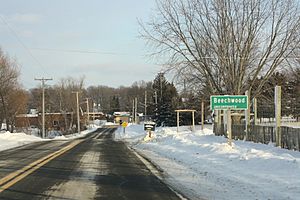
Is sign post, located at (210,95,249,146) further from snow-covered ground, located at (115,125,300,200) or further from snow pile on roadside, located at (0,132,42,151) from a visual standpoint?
snow pile on roadside, located at (0,132,42,151)

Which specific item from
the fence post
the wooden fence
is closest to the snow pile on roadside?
the wooden fence

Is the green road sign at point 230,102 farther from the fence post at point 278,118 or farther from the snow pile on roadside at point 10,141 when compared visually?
the snow pile on roadside at point 10,141

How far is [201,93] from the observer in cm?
3712

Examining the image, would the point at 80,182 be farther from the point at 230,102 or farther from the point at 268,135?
the point at 268,135

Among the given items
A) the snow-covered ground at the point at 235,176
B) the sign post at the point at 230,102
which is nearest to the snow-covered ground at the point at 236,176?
the snow-covered ground at the point at 235,176

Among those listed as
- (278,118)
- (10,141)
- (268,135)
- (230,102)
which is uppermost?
(230,102)

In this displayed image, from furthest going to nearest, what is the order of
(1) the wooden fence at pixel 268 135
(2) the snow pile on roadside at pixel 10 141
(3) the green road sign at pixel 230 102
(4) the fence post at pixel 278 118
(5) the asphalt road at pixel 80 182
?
(2) the snow pile on roadside at pixel 10 141
(3) the green road sign at pixel 230 102
(4) the fence post at pixel 278 118
(1) the wooden fence at pixel 268 135
(5) the asphalt road at pixel 80 182

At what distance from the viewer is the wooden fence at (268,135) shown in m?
15.7

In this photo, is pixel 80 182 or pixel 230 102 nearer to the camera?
pixel 80 182

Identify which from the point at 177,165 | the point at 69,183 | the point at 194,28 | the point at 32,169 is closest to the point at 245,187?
the point at 69,183

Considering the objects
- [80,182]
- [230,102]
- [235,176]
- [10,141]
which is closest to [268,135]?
[230,102]

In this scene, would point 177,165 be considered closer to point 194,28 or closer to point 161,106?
point 194,28

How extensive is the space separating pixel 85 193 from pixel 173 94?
73.3 metres

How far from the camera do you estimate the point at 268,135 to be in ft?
61.6
